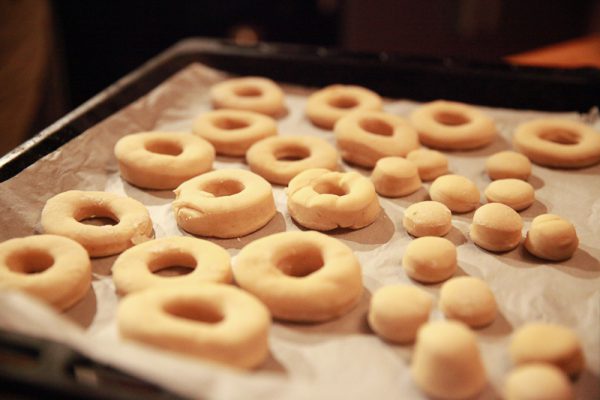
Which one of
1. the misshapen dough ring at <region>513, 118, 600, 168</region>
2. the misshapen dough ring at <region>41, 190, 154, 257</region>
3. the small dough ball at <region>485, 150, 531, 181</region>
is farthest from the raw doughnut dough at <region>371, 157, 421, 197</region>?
the misshapen dough ring at <region>41, 190, 154, 257</region>

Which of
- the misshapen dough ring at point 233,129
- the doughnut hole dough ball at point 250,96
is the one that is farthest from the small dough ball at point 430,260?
the doughnut hole dough ball at point 250,96

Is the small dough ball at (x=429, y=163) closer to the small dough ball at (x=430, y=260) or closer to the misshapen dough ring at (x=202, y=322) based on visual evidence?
the small dough ball at (x=430, y=260)

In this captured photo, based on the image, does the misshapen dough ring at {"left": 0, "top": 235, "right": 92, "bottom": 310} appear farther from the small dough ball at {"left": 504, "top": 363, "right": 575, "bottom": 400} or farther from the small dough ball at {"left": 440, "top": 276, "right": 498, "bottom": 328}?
the small dough ball at {"left": 504, "top": 363, "right": 575, "bottom": 400}

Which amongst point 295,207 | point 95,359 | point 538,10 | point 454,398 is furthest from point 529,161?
point 538,10

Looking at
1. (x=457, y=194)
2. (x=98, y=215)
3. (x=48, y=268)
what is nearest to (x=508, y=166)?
(x=457, y=194)

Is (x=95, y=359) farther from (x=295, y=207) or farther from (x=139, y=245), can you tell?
(x=295, y=207)
